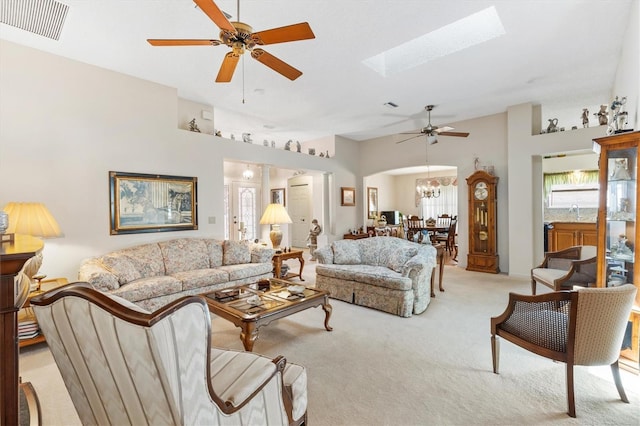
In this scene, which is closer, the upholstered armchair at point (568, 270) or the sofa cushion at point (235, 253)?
the upholstered armchair at point (568, 270)

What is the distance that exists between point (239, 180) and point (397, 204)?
5968 millimetres

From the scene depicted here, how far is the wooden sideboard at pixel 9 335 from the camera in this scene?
87 cm

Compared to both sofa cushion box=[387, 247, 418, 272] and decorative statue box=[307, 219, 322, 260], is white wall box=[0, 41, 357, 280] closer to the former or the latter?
decorative statue box=[307, 219, 322, 260]

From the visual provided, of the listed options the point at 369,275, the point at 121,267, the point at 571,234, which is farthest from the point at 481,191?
the point at 121,267

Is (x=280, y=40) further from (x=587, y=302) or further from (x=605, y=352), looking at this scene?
(x=605, y=352)

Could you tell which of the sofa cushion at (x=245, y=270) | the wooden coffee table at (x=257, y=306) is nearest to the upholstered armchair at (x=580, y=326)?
the wooden coffee table at (x=257, y=306)

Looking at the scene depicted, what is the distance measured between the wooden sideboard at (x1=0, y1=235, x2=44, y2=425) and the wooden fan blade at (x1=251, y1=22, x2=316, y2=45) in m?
1.80

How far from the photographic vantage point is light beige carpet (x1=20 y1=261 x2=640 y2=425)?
72.5 inches

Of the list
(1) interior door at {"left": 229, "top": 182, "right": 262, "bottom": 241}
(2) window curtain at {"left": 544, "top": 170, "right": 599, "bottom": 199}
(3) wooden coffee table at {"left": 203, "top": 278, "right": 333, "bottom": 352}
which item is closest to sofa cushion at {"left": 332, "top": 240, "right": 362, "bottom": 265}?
(3) wooden coffee table at {"left": 203, "top": 278, "right": 333, "bottom": 352}

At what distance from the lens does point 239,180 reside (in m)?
7.97

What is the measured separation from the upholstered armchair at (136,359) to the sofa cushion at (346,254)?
326cm

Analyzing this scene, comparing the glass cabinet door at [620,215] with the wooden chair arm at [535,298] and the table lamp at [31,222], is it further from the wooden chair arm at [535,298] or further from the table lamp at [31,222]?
the table lamp at [31,222]

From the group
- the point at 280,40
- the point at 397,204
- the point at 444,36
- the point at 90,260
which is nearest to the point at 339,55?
the point at 444,36

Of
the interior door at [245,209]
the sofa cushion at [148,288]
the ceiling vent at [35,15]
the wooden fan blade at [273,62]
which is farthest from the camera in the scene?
the interior door at [245,209]
